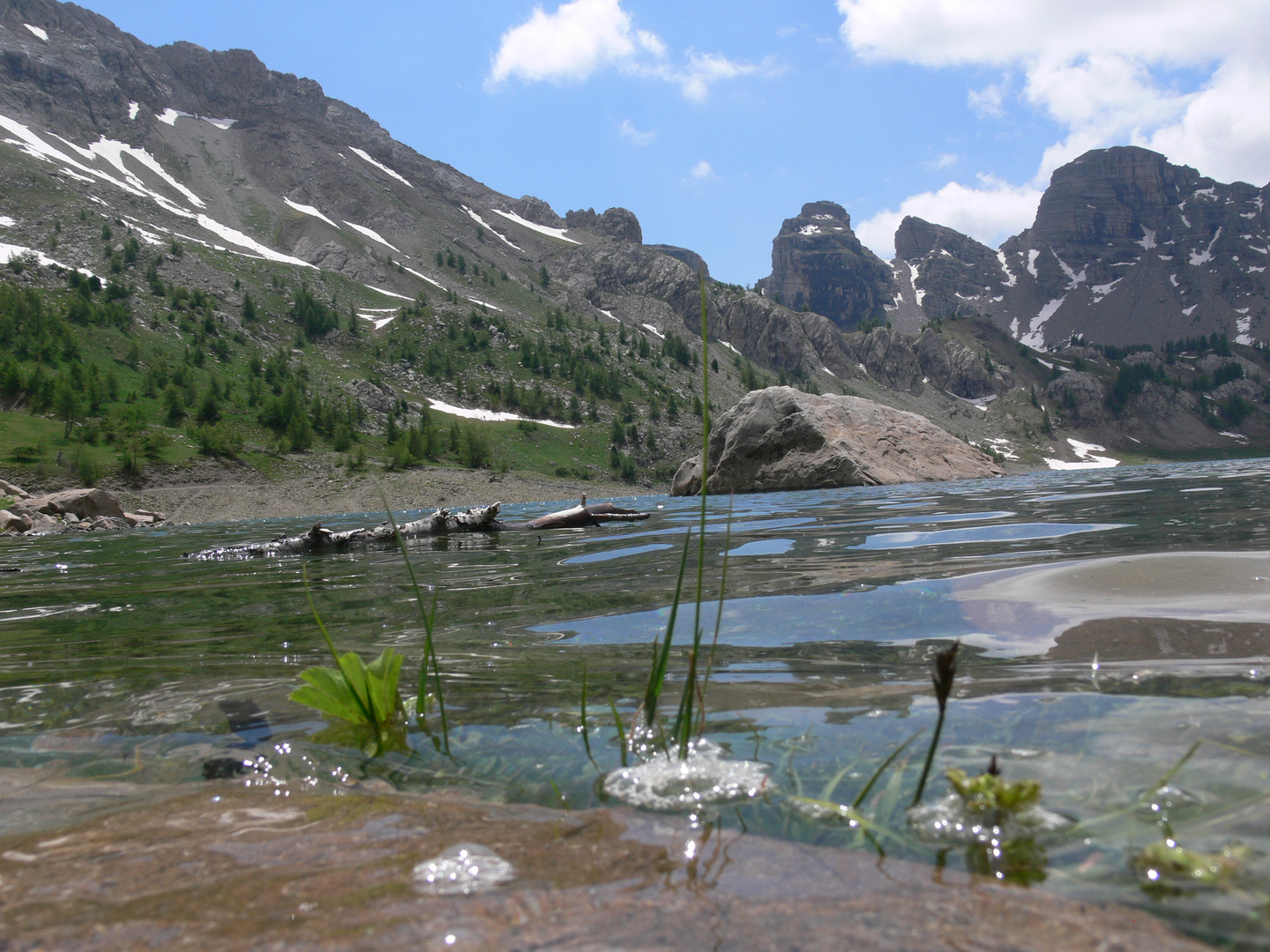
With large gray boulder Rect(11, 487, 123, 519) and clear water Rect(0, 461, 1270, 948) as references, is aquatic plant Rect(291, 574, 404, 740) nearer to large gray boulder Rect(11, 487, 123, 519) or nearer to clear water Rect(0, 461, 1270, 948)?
clear water Rect(0, 461, 1270, 948)

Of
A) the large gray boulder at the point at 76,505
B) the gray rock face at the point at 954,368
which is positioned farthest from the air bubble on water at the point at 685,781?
the gray rock face at the point at 954,368

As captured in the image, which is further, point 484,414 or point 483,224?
point 483,224

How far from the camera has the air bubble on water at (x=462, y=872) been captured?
968mm

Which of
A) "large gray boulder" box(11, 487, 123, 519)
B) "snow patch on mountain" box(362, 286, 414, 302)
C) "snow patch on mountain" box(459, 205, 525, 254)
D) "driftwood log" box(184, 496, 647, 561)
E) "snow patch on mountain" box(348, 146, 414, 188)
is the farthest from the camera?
"snow patch on mountain" box(348, 146, 414, 188)

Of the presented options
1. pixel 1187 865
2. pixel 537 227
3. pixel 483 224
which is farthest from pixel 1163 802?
pixel 537 227

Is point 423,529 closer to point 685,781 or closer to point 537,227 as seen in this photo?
point 685,781

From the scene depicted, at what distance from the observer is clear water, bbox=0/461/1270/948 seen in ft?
3.79

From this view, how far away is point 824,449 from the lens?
2391 cm

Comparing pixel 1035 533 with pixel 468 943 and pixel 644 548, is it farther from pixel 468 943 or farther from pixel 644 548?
pixel 468 943

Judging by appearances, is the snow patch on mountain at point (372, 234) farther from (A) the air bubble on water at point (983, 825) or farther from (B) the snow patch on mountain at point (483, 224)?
(A) the air bubble on water at point (983, 825)

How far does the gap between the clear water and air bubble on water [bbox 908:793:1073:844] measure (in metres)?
0.02

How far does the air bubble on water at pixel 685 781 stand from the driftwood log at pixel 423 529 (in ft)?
25.7

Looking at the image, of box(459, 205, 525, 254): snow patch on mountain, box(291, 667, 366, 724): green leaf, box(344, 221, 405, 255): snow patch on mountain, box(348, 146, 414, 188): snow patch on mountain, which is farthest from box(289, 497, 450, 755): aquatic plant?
box(348, 146, 414, 188): snow patch on mountain

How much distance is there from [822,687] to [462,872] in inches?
55.1
